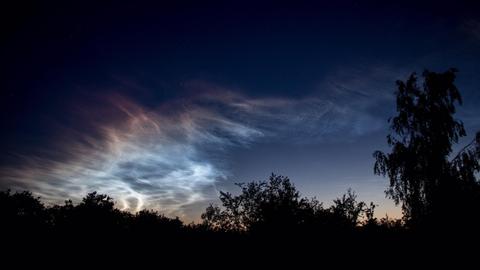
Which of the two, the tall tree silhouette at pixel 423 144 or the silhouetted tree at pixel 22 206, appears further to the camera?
the silhouetted tree at pixel 22 206

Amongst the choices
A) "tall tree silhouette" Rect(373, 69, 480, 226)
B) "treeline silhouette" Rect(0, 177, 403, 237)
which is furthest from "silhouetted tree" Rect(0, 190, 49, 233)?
"tall tree silhouette" Rect(373, 69, 480, 226)

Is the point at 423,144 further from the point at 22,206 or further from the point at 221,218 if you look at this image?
the point at 22,206

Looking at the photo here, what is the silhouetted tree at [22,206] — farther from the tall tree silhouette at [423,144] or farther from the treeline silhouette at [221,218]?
the tall tree silhouette at [423,144]

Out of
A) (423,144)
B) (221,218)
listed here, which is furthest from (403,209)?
(221,218)

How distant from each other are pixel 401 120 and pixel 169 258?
20.3 meters

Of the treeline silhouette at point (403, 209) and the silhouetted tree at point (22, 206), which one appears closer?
the treeline silhouette at point (403, 209)

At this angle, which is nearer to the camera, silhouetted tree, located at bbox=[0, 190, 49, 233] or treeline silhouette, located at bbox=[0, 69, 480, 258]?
treeline silhouette, located at bbox=[0, 69, 480, 258]

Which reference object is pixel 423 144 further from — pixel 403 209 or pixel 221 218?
pixel 221 218

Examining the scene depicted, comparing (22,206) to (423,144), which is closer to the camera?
(423,144)

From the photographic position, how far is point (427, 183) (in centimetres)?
2139

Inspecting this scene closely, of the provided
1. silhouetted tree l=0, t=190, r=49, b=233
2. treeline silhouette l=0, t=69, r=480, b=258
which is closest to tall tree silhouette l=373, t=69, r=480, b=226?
treeline silhouette l=0, t=69, r=480, b=258

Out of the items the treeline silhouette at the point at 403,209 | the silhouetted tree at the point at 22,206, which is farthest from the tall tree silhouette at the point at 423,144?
the silhouetted tree at the point at 22,206

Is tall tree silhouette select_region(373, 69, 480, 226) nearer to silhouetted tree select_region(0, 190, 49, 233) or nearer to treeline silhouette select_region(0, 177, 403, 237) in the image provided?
treeline silhouette select_region(0, 177, 403, 237)

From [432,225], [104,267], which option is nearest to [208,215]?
[104,267]
